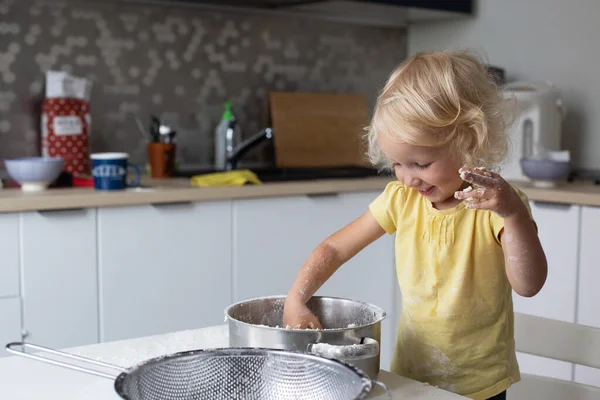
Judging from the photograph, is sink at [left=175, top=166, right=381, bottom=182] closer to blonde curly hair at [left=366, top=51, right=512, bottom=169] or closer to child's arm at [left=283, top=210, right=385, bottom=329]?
child's arm at [left=283, top=210, right=385, bottom=329]

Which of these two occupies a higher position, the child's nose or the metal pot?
the child's nose

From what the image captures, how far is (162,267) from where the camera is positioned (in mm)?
2307

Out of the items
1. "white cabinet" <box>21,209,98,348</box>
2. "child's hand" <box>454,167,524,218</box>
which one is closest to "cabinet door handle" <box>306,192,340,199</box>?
"white cabinet" <box>21,209,98,348</box>

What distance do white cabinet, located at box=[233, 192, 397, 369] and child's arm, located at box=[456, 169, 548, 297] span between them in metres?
1.47

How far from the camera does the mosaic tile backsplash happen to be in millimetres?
2619

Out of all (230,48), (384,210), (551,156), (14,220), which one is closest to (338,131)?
(230,48)

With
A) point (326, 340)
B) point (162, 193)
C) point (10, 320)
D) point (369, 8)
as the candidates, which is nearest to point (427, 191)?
point (326, 340)

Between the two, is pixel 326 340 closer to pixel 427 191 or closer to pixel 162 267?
pixel 427 191

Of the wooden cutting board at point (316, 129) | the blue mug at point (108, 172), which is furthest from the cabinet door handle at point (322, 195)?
the blue mug at point (108, 172)

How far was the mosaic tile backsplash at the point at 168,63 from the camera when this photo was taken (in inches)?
103

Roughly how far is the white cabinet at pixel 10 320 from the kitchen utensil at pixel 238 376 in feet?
4.33

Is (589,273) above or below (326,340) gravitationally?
below

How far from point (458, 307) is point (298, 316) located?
0.90ft

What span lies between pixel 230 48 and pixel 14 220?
1.28m
